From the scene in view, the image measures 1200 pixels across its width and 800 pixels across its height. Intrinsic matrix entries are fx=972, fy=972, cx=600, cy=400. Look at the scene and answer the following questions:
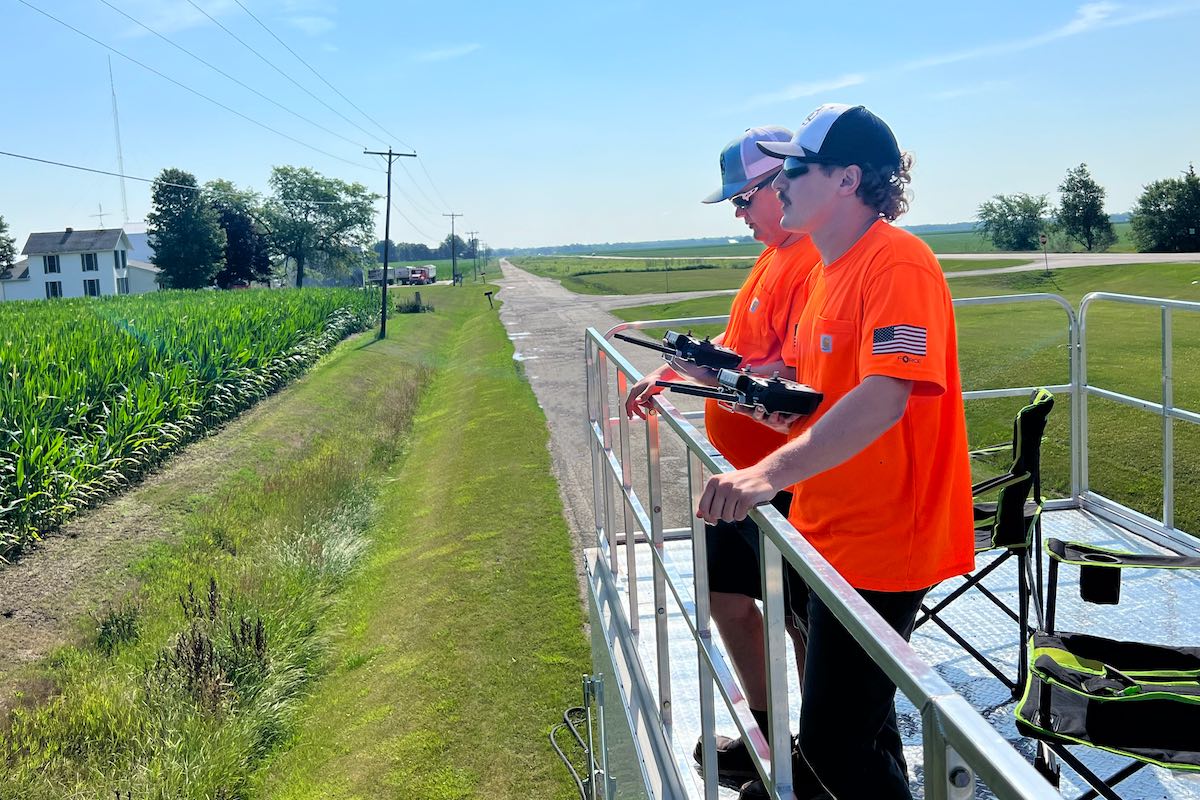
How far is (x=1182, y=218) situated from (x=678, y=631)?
185 feet

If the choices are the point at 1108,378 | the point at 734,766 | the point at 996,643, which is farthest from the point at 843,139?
the point at 1108,378

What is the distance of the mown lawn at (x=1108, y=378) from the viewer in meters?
9.11

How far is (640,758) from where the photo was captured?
2.98m

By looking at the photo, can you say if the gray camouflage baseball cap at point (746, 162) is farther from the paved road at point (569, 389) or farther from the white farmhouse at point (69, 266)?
the white farmhouse at point (69, 266)

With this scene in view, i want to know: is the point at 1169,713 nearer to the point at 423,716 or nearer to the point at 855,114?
the point at 855,114

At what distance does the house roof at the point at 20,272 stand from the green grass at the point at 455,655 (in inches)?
3671

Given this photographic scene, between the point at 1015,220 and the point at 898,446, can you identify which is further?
the point at 1015,220

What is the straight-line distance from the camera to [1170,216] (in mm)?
51062

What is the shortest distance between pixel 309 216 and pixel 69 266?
2993cm

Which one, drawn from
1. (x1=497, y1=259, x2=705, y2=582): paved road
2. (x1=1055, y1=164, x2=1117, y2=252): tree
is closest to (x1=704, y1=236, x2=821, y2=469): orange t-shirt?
(x1=497, y1=259, x2=705, y2=582): paved road

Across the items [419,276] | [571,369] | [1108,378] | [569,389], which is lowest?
[569,389]

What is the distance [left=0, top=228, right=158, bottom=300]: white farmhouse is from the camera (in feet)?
284

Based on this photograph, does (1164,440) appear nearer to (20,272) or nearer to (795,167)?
(795,167)

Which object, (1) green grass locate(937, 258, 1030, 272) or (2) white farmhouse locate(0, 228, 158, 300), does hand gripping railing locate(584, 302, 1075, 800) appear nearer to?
(1) green grass locate(937, 258, 1030, 272)
